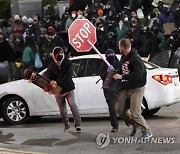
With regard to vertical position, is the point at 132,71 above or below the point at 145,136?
above

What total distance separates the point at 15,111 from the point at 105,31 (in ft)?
22.1

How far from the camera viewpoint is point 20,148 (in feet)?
30.1

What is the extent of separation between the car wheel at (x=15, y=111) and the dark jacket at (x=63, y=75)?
6.16ft

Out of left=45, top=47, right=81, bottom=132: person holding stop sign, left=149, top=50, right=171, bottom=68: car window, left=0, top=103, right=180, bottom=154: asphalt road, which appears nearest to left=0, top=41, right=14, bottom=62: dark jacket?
left=149, top=50, right=171, bottom=68: car window

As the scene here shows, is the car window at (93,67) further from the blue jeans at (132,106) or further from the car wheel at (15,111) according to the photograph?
the blue jeans at (132,106)

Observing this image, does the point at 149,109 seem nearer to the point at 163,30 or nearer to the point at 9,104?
the point at 9,104

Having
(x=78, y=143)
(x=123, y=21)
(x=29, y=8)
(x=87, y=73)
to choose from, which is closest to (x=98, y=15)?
(x=123, y=21)

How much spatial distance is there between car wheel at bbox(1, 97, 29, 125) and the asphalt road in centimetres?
20

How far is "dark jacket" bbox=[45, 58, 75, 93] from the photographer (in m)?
10.2

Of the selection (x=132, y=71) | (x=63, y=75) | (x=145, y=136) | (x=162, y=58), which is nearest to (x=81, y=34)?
(x=63, y=75)

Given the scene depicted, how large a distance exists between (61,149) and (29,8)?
16.0 m

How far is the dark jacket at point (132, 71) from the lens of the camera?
8.84 m

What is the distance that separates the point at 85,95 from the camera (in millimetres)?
11547

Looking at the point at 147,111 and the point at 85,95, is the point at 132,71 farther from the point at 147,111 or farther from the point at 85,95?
the point at 147,111
